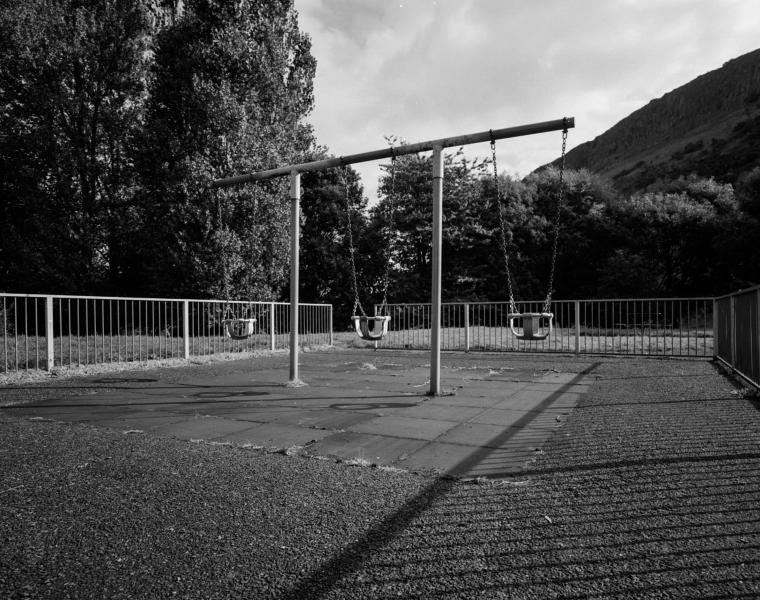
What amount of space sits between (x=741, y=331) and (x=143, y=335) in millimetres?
11342

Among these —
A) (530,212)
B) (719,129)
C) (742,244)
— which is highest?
(719,129)

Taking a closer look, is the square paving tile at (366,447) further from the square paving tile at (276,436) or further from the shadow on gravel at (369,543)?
the shadow on gravel at (369,543)

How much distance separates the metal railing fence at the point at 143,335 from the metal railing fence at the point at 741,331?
778 cm

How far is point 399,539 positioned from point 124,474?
6.27 feet

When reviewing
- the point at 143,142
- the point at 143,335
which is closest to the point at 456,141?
the point at 143,335

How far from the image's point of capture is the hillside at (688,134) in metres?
45.6

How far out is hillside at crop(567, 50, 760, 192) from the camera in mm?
45588

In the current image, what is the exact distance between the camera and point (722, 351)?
957cm

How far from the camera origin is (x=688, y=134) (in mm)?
72812

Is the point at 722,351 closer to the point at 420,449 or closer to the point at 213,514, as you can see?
the point at 420,449

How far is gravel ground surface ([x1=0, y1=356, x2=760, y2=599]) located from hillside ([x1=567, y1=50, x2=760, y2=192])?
42.8 m

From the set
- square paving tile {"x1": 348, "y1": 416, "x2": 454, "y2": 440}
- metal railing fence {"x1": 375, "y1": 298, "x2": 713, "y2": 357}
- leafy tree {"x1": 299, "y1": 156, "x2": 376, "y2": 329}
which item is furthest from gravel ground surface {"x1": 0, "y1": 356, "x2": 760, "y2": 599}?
leafy tree {"x1": 299, "y1": 156, "x2": 376, "y2": 329}

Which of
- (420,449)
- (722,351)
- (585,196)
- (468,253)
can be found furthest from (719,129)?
(420,449)

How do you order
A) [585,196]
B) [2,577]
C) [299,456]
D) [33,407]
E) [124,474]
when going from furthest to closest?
[585,196]
[33,407]
[299,456]
[124,474]
[2,577]
